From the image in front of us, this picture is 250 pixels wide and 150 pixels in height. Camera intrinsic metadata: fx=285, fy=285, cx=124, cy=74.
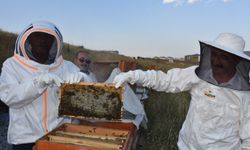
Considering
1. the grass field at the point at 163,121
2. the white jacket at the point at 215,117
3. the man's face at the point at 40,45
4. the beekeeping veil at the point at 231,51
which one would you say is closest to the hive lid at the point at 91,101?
the white jacket at the point at 215,117

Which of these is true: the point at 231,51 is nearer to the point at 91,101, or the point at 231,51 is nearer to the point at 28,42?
the point at 91,101

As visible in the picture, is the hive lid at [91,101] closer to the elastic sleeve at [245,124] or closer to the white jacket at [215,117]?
the white jacket at [215,117]

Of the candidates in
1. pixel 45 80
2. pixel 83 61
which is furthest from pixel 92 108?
pixel 83 61

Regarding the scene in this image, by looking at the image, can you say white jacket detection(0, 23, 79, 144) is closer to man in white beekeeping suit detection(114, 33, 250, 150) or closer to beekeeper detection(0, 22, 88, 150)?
beekeeper detection(0, 22, 88, 150)

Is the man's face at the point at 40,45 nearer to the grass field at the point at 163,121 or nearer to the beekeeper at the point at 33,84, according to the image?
the beekeeper at the point at 33,84

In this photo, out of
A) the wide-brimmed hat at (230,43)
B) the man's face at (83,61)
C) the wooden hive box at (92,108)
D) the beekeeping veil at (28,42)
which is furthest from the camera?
the man's face at (83,61)

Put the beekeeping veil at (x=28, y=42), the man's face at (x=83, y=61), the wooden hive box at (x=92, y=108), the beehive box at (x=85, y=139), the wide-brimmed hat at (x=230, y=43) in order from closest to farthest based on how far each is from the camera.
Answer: the beehive box at (x=85, y=139)
the wide-brimmed hat at (x=230, y=43)
the wooden hive box at (x=92, y=108)
the beekeeping veil at (x=28, y=42)
the man's face at (x=83, y=61)

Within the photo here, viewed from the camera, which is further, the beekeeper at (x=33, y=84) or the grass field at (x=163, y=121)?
the grass field at (x=163, y=121)

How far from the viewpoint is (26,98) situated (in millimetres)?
2289

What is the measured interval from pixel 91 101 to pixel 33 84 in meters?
0.53

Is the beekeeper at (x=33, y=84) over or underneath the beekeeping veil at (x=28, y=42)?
underneath

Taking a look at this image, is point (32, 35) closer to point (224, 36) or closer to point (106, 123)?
point (106, 123)

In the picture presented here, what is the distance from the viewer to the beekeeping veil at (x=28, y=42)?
2.52 meters

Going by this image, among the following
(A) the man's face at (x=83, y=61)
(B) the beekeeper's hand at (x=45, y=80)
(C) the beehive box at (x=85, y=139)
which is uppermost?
(A) the man's face at (x=83, y=61)
